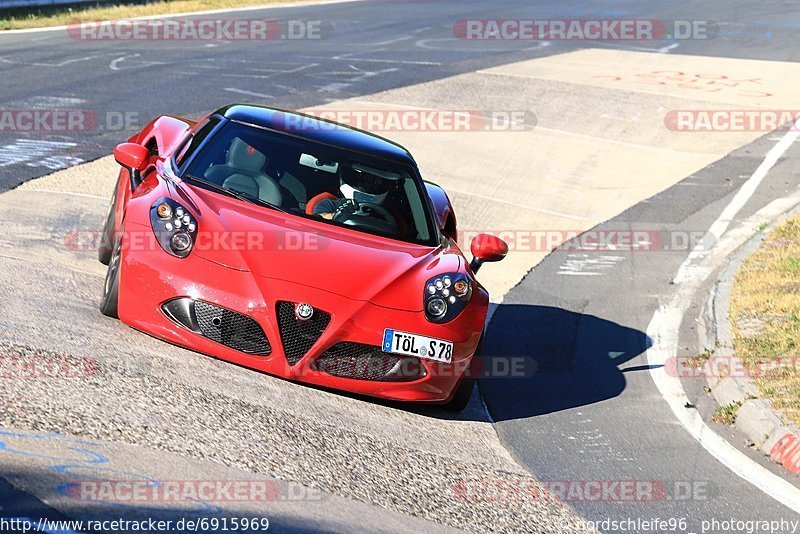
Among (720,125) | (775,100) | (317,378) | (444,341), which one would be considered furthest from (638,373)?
(775,100)

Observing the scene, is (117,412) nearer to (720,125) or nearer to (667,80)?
(720,125)

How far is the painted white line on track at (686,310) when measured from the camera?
6.76m

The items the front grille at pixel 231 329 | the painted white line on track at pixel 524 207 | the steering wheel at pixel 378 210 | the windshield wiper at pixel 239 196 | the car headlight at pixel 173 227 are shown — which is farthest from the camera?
the painted white line on track at pixel 524 207

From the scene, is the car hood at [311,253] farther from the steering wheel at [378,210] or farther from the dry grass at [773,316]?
the dry grass at [773,316]

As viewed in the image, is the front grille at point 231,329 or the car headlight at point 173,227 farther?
the car headlight at point 173,227

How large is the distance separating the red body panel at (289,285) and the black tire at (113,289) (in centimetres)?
10

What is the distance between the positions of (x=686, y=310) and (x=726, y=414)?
264cm

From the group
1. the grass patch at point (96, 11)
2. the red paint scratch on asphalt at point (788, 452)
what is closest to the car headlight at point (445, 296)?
the red paint scratch on asphalt at point (788, 452)

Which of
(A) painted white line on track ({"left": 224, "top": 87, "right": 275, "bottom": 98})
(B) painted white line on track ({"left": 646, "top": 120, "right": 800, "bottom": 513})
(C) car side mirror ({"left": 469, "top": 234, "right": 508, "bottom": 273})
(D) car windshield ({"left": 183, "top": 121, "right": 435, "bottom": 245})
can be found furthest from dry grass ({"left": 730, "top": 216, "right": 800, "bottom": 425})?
(A) painted white line on track ({"left": 224, "top": 87, "right": 275, "bottom": 98})

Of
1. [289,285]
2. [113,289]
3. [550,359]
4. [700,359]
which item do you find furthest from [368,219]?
[700,359]

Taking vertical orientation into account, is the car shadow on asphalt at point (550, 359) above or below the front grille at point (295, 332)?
below

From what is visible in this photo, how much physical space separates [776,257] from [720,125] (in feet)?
25.1

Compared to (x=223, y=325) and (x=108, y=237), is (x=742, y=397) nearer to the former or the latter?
(x=223, y=325)

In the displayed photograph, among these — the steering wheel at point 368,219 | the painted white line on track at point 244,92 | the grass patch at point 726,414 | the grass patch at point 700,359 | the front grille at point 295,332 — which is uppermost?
the steering wheel at point 368,219
